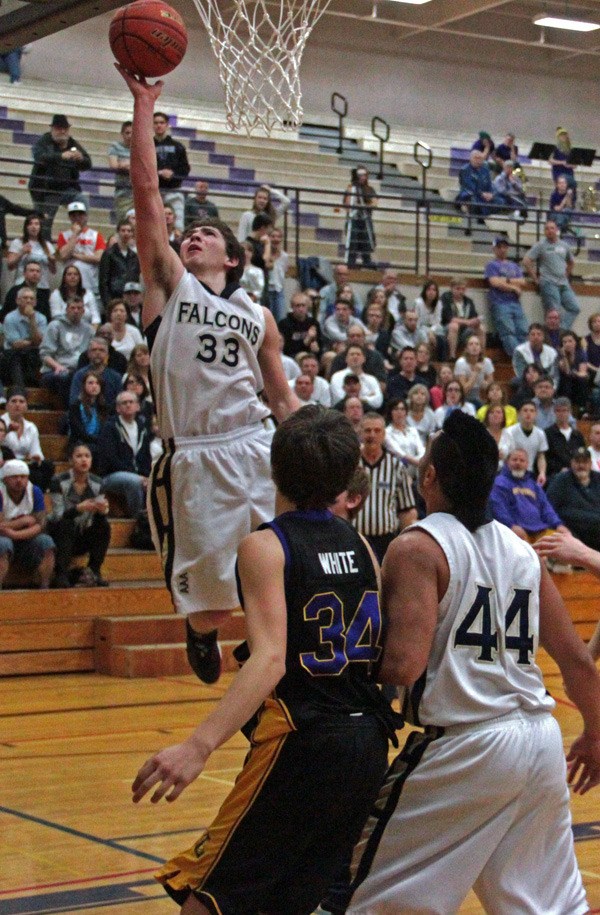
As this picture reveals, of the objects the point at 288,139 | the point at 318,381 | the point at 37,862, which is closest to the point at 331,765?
the point at 37,862

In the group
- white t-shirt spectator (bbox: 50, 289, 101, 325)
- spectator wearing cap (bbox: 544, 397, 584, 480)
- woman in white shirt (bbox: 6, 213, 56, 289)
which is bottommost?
spectator wearing cap (bbox: 544, 397, 584, 480)

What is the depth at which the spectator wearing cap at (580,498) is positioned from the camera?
12.5 meters

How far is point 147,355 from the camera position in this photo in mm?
11688

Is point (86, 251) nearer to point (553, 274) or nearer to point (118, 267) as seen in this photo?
point (118, 267)

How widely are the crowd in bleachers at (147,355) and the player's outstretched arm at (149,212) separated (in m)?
5.40

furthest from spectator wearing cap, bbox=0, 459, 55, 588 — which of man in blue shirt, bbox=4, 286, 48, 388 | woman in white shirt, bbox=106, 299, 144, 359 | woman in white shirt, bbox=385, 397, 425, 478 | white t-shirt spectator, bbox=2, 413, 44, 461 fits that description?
woman in white shirt, bbox=385, 397, 425, 478

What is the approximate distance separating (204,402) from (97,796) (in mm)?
2463

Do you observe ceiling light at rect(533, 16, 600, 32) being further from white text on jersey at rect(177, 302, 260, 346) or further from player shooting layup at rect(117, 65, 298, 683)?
white text on jersey at rect(177, 302, 260, 346)

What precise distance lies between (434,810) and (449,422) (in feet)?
2.97

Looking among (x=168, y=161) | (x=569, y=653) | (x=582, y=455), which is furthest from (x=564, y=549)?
(x=168, y=161)

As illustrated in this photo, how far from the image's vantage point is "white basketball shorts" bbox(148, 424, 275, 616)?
4.62 m

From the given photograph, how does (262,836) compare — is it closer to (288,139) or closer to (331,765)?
(331,765)

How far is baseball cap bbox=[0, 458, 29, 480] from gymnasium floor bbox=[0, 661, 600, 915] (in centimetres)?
145

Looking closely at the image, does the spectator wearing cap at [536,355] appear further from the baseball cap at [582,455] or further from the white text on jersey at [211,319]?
the white text on jersey at [211,319]
